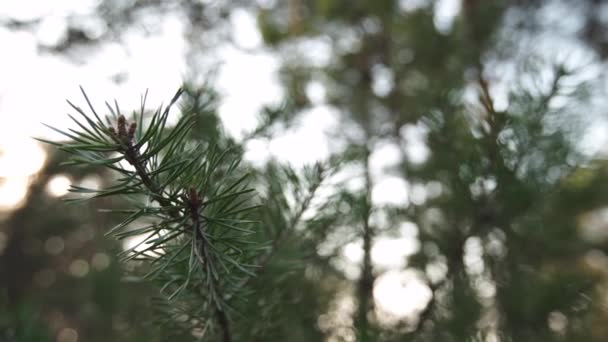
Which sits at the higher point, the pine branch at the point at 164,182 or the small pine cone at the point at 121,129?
the small pine cone at the point at 121,129

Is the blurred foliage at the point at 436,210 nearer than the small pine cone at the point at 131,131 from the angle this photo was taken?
No

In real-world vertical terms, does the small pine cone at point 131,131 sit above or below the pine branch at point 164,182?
above

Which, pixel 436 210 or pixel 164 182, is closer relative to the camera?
pixel 164 182

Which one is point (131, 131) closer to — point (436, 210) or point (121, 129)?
point (121, 129)

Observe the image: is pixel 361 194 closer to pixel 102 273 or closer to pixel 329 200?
pixel 329 200

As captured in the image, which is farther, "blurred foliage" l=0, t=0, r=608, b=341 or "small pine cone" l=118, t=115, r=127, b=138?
"blurred foliage" l=0, t=0, r=608, b=341

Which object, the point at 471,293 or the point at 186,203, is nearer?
the point at 186,203

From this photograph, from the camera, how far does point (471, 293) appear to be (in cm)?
61

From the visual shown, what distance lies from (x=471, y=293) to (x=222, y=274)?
417mm

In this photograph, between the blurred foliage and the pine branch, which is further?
the blurred foliage

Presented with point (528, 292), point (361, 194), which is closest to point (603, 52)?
point (528, 292)

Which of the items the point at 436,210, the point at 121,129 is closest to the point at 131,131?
the point at 121,129

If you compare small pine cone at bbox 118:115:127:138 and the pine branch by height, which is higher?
small pine cone at bbox 118:115:127:138

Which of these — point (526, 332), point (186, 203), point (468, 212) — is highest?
point (186, 203)
